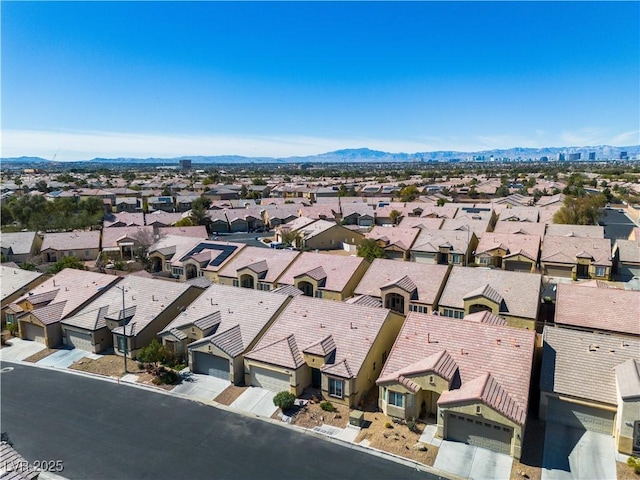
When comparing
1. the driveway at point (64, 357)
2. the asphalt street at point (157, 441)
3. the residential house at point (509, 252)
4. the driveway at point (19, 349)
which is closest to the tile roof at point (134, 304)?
the driveway at point (64, 357)

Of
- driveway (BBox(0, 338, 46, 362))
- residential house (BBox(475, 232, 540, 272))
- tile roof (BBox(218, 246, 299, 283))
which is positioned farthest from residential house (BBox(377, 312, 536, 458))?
residential house (BBox(475, 232, 540, 272))

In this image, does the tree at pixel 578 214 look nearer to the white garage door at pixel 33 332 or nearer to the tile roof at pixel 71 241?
the white garage door at pixel 33 332

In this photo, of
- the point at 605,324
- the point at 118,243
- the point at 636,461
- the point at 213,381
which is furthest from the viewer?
the point at 118,243

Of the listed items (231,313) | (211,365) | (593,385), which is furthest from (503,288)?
(211,365)

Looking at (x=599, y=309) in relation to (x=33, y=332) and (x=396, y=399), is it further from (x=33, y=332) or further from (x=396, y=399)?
(x=33, y=332)

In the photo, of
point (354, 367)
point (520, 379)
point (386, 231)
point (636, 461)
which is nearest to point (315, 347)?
point (354, 367)

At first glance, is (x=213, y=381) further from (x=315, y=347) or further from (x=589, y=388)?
(x=589, y=388)

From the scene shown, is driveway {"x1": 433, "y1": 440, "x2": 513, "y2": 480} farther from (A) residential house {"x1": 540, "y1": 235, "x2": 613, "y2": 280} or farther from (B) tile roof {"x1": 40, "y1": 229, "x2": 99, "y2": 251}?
(B) tile roof {"x1": 40, "y1": 229, "x2": 99, "y2": 251}
